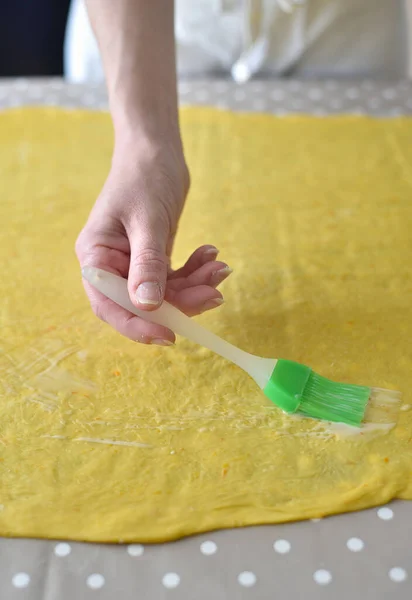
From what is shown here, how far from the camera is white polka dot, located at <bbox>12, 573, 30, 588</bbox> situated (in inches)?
18.6

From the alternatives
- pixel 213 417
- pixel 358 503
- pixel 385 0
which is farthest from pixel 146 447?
pixel 385 0

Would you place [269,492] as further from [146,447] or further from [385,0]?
[385,0]

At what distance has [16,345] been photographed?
0.68 metres

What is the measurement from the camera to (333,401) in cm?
59

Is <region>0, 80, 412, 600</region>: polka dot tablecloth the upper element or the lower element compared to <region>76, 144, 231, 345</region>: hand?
lower

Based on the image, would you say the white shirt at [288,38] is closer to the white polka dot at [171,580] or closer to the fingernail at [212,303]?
the fingernail at [212,303]

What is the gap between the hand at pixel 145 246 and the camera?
0.62m

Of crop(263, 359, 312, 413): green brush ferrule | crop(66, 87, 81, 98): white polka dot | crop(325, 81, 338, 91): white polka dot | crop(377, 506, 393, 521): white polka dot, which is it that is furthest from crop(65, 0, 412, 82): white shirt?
crop(377, 506, 393, 521): white polka dot

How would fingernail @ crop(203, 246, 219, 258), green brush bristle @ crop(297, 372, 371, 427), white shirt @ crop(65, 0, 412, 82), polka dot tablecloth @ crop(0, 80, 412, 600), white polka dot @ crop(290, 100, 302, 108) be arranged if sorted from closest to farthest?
polka dot tablecloth @ crop(0, 80, 412, 600) → green brush bristle @ crop(297, 372, 371, 427) → fingernail @ crop(203, 246, 219, 258) → white polka dot @ crop(290, 100, 302, 108) → white shirt @ crop(65, 0, 412, 82)

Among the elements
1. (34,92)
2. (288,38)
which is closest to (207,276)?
(34,92)

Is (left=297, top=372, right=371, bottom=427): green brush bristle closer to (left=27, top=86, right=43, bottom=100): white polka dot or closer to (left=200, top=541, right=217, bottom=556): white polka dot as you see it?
(left=200, top=541, right=217, bottom=556): white polka dot

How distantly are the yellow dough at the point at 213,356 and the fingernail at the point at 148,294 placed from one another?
0.08m

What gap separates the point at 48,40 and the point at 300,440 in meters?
1.84

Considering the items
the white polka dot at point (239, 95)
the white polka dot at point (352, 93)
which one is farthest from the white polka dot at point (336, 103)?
the white polka dot at point (239, 95)
